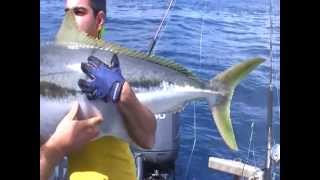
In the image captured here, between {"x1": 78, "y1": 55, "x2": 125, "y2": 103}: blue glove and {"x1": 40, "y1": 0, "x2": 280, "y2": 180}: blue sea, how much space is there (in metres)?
0.14

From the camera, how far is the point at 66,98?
2961 mm

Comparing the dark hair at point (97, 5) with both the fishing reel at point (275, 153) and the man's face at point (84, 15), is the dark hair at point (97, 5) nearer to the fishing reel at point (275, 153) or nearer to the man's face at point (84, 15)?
the man's face at point (84, 15)

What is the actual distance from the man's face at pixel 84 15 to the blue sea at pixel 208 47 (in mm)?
51

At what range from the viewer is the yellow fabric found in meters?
3.03

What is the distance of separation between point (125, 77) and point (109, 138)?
0.87ft

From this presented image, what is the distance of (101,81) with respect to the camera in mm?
2971

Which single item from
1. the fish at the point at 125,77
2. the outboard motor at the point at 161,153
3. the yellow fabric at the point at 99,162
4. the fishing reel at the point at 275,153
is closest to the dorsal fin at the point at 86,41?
the fish at the point at 125,77

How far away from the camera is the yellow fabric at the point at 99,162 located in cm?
303
